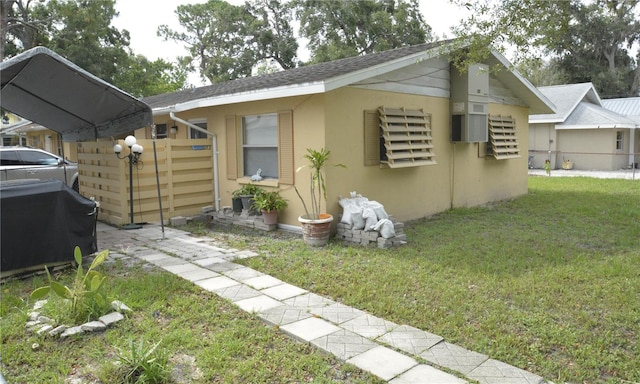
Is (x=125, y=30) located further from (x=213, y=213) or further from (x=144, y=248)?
(x=144, y=248)

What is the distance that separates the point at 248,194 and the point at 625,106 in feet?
79.9

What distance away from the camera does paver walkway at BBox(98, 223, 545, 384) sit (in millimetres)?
2996

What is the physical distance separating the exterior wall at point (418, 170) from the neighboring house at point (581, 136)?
10.2 m

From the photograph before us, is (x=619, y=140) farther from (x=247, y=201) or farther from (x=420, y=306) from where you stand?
(x=420, y=306)

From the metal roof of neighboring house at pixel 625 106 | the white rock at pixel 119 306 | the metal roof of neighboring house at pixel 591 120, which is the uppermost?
the metal roof of neighboring house at pixel 625 106

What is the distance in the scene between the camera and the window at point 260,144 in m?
7.91

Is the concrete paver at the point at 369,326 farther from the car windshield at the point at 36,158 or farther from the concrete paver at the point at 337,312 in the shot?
the car windshield at the point at 36,158

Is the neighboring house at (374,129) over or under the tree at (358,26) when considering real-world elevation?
under

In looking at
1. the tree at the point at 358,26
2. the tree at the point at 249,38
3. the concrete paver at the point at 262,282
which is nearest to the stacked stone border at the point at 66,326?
the concrete paver at the point at 262,282

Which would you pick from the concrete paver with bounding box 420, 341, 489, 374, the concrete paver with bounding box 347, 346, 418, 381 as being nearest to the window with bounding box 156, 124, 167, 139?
the concrete paver with bounding box 347, 346, 418, 381

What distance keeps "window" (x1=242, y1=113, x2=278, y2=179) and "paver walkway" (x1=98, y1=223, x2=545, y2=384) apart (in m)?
2.28

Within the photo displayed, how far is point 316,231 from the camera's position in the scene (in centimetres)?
653

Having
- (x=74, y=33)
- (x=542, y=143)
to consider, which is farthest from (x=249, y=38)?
(x=542, y=143)

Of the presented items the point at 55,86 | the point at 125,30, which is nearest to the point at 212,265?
the point at 55,86
